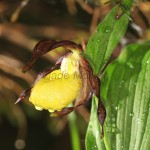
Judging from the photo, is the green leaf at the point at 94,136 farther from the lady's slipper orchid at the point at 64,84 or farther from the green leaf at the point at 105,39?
the green leaf at the point at 105,39

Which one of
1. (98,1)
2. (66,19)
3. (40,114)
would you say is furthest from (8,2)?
(40,114)

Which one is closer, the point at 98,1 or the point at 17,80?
the point at 98,1

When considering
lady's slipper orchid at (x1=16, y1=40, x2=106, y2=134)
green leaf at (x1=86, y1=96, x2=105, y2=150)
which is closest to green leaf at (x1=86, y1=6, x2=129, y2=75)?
lady's slipper orchid at (x1=16, y1=40, x2=106, y2=134)

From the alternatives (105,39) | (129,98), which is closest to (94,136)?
(129,98)

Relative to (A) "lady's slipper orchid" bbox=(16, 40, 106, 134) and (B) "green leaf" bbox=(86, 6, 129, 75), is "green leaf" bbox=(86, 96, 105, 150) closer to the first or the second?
(A) "lady's slipper orchid" bbox=(16, 40, 106, 134)

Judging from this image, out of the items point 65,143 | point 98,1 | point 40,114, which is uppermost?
point 98,1

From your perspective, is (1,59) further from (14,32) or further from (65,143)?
(65,143)

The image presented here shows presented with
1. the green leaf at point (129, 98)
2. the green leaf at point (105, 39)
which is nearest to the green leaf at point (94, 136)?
the green leaf at point (129, 98)
